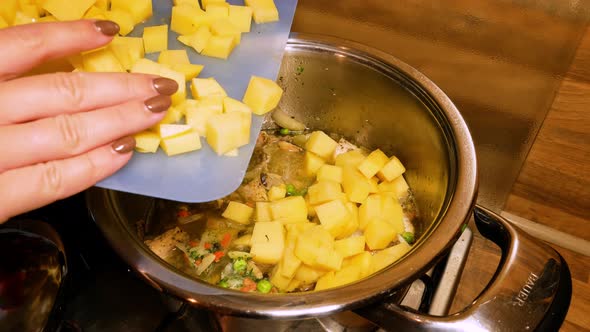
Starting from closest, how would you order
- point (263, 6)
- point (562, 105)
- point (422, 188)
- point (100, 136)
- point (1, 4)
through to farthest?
point (100, 136), point (1, 4), point (263, 6), point (422, 188), point (562, 105)

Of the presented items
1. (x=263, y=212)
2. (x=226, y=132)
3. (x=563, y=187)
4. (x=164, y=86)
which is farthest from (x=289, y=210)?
(x=563, y=187)

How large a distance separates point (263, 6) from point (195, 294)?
1.76ft

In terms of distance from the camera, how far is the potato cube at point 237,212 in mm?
943

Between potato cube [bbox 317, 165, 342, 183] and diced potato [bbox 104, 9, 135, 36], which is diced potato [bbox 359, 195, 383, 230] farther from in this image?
diced potato [bbox 104, 9, 135, 36]

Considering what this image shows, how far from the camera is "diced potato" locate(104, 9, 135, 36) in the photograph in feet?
2.73

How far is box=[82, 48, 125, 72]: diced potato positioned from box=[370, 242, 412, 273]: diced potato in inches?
20.4

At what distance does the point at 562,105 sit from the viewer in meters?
1.23

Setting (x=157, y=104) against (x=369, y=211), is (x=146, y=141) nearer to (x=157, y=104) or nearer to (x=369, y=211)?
(x=157, y=104)

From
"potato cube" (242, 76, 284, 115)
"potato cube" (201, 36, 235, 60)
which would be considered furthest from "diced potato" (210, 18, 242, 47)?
"potato cube" (242, 76, 284, 115)

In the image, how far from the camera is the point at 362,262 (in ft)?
2.70

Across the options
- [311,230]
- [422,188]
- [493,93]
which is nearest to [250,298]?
[311,230]

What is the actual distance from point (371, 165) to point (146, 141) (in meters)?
0.48

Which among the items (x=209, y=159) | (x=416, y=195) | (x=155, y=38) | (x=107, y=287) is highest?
(x=155, y=38)

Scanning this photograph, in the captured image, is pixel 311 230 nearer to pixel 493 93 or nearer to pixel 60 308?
pixel 60 308
